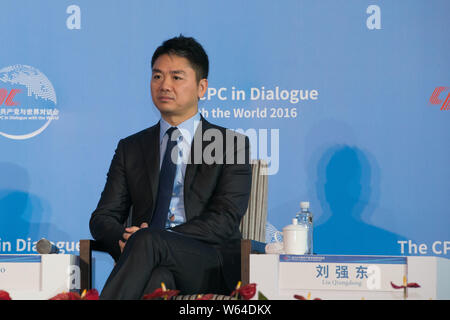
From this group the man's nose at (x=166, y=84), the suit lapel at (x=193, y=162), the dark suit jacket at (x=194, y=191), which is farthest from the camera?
the man's nose at (x=166, y=84)

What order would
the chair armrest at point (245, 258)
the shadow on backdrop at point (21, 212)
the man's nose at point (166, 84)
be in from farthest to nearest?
the shadow on backdrop at point (21, 212) → the man's nose at point (166, 84) → the chair armrest at point (245, 258)

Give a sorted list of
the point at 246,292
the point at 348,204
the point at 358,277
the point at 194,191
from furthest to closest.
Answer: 1. the point at 348,204
2. the point at 194,191
3. the point at 358,277
4. the point at 246,292

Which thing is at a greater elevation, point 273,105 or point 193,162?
point 273,105

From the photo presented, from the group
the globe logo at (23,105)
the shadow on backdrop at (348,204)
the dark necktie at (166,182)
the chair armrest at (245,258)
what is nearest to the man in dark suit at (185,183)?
the dark necktie at (166,182)

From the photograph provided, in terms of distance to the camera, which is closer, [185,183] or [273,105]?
[185,183]

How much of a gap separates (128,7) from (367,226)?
2.05m

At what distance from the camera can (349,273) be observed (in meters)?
2.63

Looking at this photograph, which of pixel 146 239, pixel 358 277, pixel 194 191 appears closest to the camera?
pixel 146 239

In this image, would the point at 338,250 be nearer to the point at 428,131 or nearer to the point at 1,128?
the point at 428,131

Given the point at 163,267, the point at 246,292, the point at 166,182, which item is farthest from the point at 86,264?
the point at 246,292

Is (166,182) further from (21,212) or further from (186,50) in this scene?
(21,212)

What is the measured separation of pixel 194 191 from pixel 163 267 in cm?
67

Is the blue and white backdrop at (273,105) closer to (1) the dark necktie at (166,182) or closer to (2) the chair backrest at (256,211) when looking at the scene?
(2) the chair backrest at (256,211)

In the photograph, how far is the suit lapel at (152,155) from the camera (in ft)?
10.8
